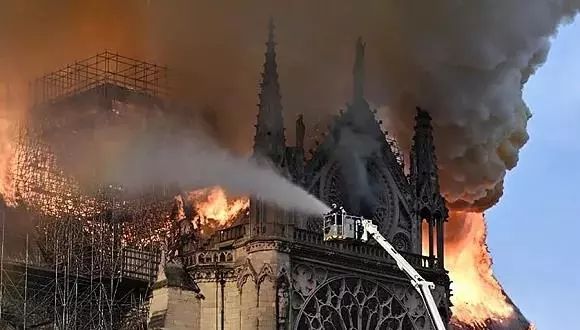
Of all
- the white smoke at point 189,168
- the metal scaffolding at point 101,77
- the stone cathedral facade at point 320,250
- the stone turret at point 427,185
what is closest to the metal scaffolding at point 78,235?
the white smoke at point 189,168

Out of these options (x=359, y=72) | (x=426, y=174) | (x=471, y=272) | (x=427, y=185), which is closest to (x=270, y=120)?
(x=359, y=72)

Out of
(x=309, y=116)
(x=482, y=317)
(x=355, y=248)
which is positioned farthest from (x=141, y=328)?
(x=482, y=317)

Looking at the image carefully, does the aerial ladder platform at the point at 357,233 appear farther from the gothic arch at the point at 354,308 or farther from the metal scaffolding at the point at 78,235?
the metal scaffolding at the point at 78,235

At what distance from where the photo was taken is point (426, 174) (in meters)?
48.0

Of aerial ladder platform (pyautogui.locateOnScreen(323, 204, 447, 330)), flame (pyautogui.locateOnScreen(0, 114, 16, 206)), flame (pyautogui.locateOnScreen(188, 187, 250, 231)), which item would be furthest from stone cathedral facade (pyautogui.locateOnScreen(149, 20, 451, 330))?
aerial ladder platform (pyautogui.locateOnScreen(323, 204, 447, 330))

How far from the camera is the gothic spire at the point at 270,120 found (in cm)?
4278

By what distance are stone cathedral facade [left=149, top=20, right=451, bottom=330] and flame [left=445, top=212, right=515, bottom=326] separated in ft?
22.6

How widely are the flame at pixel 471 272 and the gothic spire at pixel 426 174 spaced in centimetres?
647

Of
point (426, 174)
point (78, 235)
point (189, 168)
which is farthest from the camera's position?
point (426, 174)

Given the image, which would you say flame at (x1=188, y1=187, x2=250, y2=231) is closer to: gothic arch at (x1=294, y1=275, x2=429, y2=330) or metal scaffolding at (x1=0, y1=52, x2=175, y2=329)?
metal scaffolding at (x1=0, y1=52, x2=175, y2=329)

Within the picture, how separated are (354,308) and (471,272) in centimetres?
1438

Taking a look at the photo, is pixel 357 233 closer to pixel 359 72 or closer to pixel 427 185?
pixel 427 185

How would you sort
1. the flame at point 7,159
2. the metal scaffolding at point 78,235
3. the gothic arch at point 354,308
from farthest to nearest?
the flame at point 7,159 < the gothic arch at point 354,308 < the metal scaffolding at point 78,235

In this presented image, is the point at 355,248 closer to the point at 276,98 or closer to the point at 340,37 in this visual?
the point at 276,98
